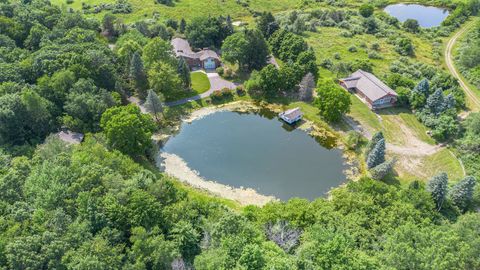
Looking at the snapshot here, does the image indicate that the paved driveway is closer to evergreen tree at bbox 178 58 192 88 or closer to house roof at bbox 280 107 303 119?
evergreen tree at bbox 178 58 192 88

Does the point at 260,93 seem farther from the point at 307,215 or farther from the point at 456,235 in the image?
the point at 456,235

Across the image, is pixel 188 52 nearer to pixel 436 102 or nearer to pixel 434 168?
pixel 436 102

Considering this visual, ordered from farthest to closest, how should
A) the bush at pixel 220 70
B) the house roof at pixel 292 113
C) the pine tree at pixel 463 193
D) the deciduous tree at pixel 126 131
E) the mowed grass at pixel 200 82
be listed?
the bush at pixel 220 70 → the mowed grass at pixel 200 82 → the house roof at pixel 292 113 → the deciduous tree at pixel 126 131 → the pine tree at pixel 463 193

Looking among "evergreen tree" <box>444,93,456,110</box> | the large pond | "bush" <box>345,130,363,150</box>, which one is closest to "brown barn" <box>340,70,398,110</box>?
"evergreen tree" <box>444,93,456,110</box>

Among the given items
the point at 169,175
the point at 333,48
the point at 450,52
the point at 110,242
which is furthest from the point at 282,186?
the point at 450,52

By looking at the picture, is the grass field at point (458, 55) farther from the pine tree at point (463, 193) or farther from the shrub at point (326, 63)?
the pine tree at point (463, 193)

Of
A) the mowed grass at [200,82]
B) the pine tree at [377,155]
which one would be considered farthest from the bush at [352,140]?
the mowed grass at [200,82]

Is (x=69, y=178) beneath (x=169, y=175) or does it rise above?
above
